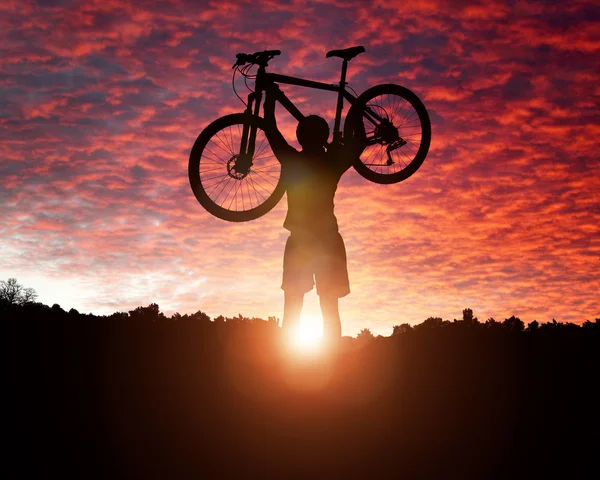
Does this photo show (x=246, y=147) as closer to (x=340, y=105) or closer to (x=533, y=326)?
(x=340, y=105)

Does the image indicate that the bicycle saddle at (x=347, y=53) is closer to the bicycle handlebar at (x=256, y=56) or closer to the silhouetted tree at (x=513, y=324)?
the bicycle handlebar at (x=256, y=56)

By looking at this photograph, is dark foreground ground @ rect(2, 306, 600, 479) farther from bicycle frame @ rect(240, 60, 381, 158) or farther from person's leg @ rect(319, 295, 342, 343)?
bicycle frame @ rect(240, 60, 381, 158)

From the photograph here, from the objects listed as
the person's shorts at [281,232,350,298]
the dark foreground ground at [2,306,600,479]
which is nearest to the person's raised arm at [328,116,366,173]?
the person's shorts at [281,232,350,298]

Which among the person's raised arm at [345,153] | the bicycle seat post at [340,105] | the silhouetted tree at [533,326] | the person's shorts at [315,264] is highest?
the bicycle seat post at [340,105]

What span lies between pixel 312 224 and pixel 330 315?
153 centimetres

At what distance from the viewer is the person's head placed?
10844 millimetres

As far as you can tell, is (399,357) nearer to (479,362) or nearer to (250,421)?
(479,362)

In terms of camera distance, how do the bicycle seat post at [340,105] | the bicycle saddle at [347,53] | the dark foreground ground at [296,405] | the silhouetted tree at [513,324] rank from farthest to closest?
the bicycle saddle at [347,53]
the bicycle seat post at [340,105]
the silhouetted tree at [513,324]
the dark foreground ground at [296,405]

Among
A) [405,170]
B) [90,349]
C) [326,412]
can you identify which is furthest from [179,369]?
[405,170]

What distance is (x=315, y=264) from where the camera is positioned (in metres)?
10.9

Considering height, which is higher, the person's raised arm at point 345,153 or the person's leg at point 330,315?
the person's raised arm at point 345,153

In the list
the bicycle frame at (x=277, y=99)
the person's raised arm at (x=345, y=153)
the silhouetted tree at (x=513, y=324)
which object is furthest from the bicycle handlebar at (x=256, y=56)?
the silhouetted tree at (x=513, y=324)

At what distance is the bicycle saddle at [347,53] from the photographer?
1172 cm

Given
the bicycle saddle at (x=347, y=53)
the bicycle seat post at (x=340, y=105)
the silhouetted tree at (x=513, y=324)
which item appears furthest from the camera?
the bicycle saddle at (x=347, y=53)
